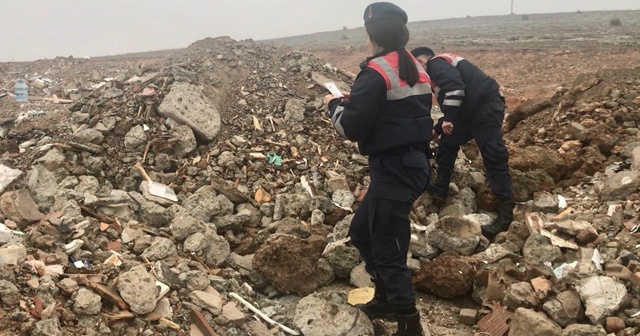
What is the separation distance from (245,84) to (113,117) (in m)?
2.22

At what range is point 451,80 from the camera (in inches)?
190

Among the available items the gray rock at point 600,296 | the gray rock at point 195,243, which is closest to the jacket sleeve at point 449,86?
the gray rock at point 600,296

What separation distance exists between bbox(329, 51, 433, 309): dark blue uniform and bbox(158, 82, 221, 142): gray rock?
3.15m

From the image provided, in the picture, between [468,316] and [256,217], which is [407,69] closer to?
[468,316]

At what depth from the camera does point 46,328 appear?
8.86 ft

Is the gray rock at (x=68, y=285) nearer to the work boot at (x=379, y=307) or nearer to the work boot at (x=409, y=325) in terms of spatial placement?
the work boot at (x=379, y=307)

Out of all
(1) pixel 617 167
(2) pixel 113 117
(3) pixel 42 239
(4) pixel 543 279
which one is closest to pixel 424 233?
(4) pixel 543 279

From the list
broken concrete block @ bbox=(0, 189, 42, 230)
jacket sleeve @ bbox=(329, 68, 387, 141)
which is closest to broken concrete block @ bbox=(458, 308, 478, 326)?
jacket sleeve @ bbox=(329, 68, 387, 141)

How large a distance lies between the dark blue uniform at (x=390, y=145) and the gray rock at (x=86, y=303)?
5.69ft

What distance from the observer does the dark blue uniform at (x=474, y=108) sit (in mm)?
4863

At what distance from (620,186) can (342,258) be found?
109 inches

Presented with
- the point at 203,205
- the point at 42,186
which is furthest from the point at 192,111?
the point at 42,186

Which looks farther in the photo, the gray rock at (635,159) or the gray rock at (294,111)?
the gray rock at (294,111)

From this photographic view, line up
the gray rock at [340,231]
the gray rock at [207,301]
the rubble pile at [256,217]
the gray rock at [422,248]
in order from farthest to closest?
the gray rock at [340,231] < the gray rock at [422,248] < the gray rock at [207,301] < the rubble pile at [256,217]
